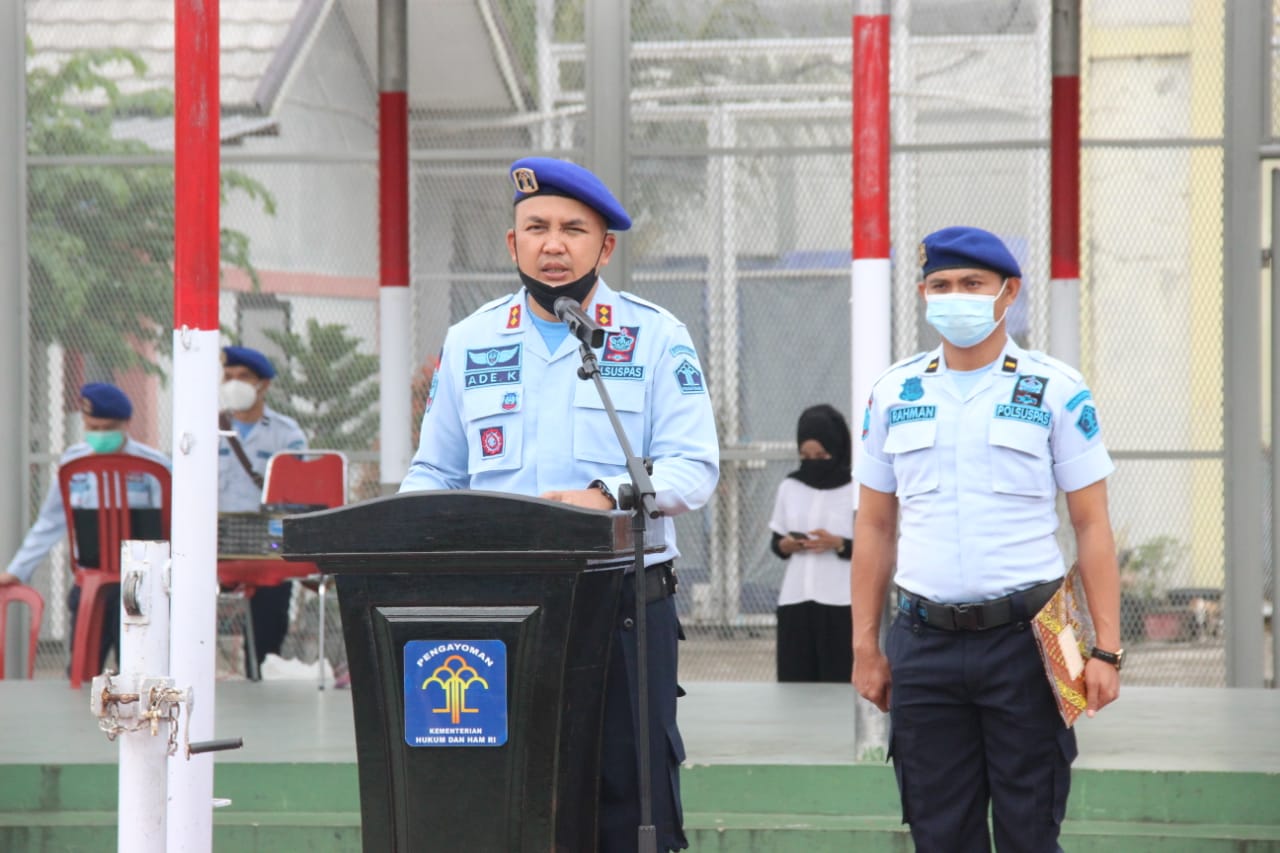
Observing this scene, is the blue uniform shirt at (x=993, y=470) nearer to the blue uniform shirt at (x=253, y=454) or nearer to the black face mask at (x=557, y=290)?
the black face mask at (x=557, y=290)

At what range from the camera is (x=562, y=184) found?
315 centimetres

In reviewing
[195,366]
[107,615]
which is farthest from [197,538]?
[107,615]


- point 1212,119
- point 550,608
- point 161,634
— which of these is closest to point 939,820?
point 550,608

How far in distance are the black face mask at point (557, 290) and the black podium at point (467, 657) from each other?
54cm

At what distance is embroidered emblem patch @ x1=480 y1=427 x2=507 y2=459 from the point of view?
3.22 metres

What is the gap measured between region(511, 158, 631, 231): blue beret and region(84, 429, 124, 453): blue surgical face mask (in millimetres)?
4930

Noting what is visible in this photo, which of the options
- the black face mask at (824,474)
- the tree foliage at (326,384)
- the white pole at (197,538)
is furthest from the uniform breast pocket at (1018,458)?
the tree foliage at (326,384)

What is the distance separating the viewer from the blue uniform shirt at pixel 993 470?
11.7 feet

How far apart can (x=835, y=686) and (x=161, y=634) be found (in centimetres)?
413

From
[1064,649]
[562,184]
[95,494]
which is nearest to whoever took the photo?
[562,184]

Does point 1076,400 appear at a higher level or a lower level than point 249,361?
lower

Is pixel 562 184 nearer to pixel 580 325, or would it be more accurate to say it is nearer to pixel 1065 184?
pixel 580 325

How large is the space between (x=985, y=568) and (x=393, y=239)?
443 cm

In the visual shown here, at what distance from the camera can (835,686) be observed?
744cm
